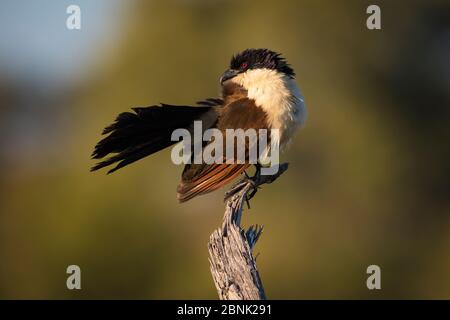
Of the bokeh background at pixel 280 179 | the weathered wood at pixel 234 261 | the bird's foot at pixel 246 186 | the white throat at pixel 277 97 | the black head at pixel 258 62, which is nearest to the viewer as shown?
the weathered wood at pixel 234 261

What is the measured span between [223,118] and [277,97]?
394mm

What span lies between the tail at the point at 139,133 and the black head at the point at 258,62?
1.81 feet

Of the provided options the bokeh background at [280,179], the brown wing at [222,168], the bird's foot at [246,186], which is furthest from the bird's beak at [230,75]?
the bokeh background at [280,179]

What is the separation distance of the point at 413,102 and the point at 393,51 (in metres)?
1.24

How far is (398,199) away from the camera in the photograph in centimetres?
1590

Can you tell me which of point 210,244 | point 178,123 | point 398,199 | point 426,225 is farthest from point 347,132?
point 210,244

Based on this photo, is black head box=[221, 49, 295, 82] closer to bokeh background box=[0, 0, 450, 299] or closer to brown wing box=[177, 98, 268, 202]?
brown wing box=[177, 98, 268, 202]

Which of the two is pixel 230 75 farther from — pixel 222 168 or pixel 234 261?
pixel 234 261

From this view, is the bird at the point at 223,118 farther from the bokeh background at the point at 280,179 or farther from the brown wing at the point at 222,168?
the bokeh background at the point at 280,179

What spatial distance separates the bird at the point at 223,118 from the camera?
4691 millimetres

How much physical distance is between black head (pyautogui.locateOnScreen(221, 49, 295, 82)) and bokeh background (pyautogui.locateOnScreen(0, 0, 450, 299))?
7.20m

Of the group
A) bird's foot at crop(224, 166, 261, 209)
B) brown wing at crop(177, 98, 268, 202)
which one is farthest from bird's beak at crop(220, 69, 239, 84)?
bird's foot at crop(224, 166, 261, 209)

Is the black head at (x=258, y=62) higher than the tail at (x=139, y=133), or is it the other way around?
the black head at (x=258, y=62)

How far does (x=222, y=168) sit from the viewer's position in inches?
187
